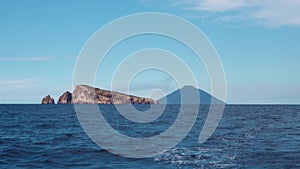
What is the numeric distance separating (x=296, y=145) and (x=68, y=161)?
20.7 meters

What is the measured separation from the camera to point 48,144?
119 ft

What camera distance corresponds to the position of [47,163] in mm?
26766

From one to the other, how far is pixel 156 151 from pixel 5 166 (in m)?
11.8

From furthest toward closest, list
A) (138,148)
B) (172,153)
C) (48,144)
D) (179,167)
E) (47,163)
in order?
(48,144)
(138,148)
(172,153)
(47,163)
(179,167)

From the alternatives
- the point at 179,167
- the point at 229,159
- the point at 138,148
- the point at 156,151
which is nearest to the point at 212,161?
the point at 229,159

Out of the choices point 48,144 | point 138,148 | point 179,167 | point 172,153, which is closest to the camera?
point 179,167

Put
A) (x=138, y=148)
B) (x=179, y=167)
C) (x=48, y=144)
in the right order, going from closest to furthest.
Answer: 1. (x=179, y=167)
2. (x=138, y=148)
3. (x=48, y=144)

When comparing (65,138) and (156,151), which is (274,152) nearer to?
(156,151)

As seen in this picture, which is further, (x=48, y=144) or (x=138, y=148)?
(x=48, y=144)

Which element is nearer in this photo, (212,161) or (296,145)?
(212,161)

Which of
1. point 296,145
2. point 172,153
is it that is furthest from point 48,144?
point 296,145

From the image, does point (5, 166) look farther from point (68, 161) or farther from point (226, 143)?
point (226, 143)

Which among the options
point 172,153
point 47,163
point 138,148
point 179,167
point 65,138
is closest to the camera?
point 179,167

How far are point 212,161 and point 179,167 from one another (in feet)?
11.7
